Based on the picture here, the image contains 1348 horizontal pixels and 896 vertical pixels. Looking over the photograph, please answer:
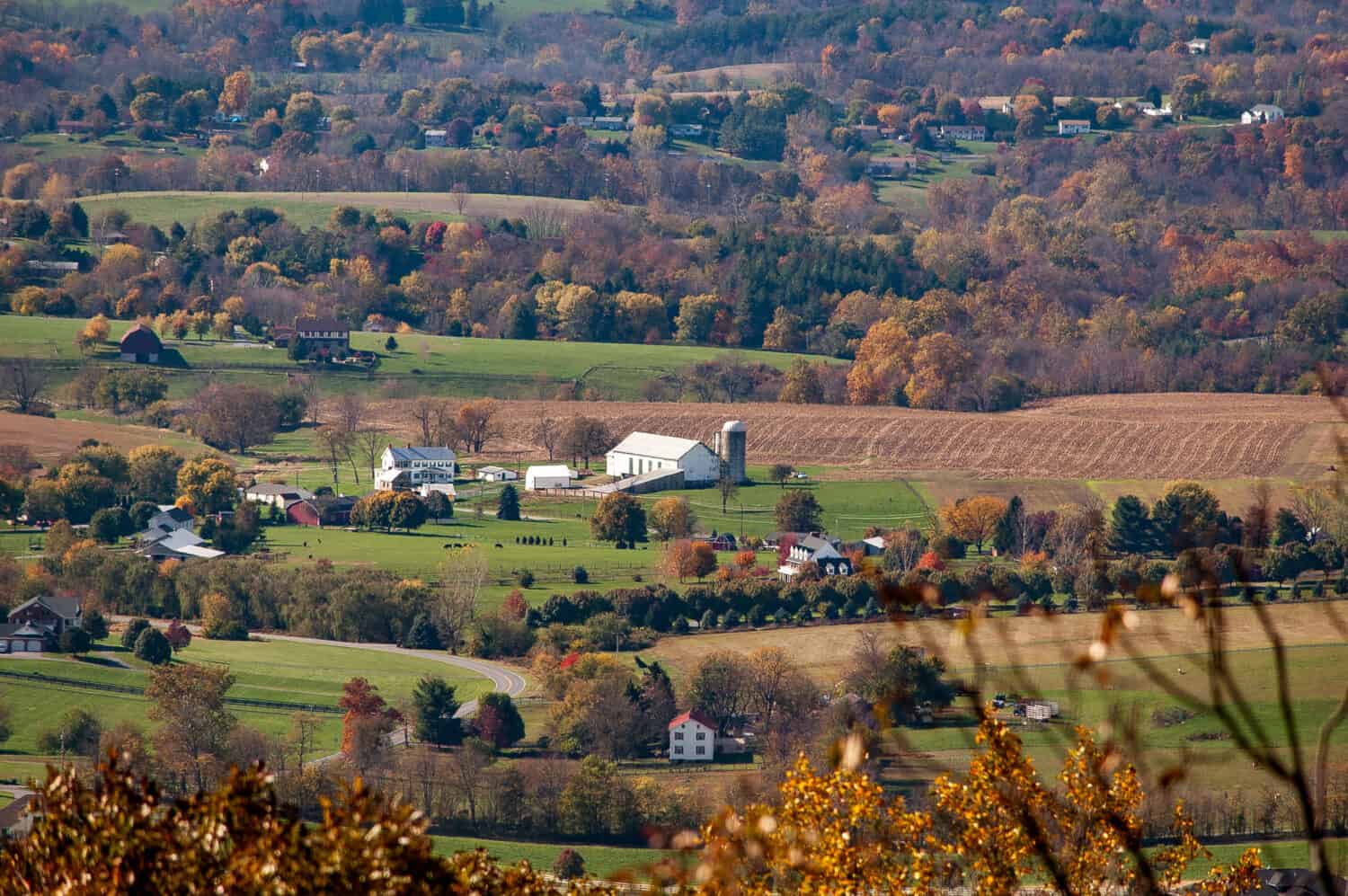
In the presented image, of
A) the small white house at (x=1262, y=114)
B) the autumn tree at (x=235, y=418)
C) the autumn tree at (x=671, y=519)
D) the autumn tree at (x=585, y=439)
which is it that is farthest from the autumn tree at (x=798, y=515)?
the small white house at (x=1262, y=114)

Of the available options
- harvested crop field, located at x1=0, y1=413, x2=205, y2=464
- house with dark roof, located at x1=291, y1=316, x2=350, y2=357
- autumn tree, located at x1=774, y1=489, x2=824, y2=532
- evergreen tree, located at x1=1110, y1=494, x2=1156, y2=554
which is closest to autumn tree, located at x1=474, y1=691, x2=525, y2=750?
autumn tree, located at x1=774, y1=489, x2=824, y2=532

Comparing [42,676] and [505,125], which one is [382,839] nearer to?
[42,676]

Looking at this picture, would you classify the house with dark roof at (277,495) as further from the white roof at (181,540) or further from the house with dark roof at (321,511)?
the white roof at (181,540)

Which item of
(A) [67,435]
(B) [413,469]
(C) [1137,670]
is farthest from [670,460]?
(C) [1137,670]

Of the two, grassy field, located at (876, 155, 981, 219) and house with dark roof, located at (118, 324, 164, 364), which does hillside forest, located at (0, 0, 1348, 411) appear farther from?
house with dark roof, located at (118, 324, 164, 364)

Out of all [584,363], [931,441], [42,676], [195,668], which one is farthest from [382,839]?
[584,363]

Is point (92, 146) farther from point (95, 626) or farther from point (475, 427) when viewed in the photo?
point (95, 626)
